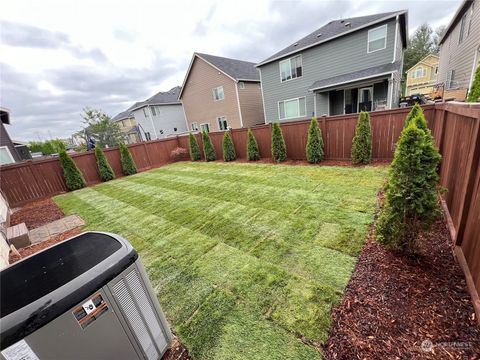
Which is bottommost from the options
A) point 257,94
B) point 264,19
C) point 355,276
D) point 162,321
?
point 355,276

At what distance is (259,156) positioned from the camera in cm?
994

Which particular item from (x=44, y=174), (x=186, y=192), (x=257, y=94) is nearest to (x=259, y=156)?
(x=186, y=192)

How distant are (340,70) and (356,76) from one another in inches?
67.6

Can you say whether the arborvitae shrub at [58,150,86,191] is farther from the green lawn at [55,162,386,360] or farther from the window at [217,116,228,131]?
the window at [217,116,228,131]

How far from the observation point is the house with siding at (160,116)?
25594mm

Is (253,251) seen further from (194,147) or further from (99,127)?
(99,127)

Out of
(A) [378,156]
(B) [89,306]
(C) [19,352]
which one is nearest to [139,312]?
(B) [89,306]

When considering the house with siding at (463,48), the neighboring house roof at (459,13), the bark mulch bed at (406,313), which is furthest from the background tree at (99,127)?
the neighboring house roof at (459,13)

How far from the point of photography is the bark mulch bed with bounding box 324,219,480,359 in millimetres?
1762

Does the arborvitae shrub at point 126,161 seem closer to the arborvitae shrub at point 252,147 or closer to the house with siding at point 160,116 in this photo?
the arborvitae shrub at point 252,147

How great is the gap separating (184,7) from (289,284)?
8347 mm

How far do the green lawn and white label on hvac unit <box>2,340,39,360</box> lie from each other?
52.7 inches

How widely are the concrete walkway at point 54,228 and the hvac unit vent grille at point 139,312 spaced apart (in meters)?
4.97

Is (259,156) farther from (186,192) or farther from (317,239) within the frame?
(317,239)
